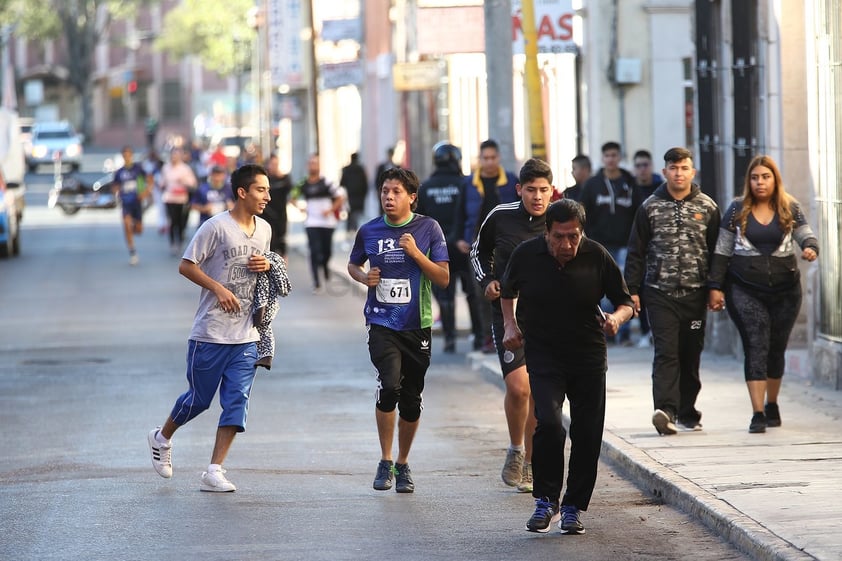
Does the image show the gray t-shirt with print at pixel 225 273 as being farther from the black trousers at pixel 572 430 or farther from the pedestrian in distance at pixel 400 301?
the black trousers at pixel 572 430

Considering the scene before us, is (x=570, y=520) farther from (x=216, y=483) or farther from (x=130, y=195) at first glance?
(x=130, y=195)

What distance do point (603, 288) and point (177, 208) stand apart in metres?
24.1

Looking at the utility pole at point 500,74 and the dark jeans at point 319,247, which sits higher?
the utility pole at point 500,74

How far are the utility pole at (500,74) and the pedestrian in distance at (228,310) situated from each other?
8.12 meters

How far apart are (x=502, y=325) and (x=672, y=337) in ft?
5.88

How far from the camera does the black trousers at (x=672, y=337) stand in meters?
11.4

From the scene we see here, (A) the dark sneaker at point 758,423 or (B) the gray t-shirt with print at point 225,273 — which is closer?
(B) the gray t-shirt with print at point 225,273

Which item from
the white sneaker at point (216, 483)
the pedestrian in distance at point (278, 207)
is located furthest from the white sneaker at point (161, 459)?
the pedestrian in distance at point (278, 207)

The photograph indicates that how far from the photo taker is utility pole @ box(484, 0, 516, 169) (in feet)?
58.7

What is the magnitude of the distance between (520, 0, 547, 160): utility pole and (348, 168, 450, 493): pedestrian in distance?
7.46 meters

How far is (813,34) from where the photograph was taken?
46.6 ft

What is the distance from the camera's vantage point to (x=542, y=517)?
28.3ft

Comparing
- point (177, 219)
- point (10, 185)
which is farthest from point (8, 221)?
point (177, 219)

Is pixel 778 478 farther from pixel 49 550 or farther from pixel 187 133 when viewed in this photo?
pixel 187 133
